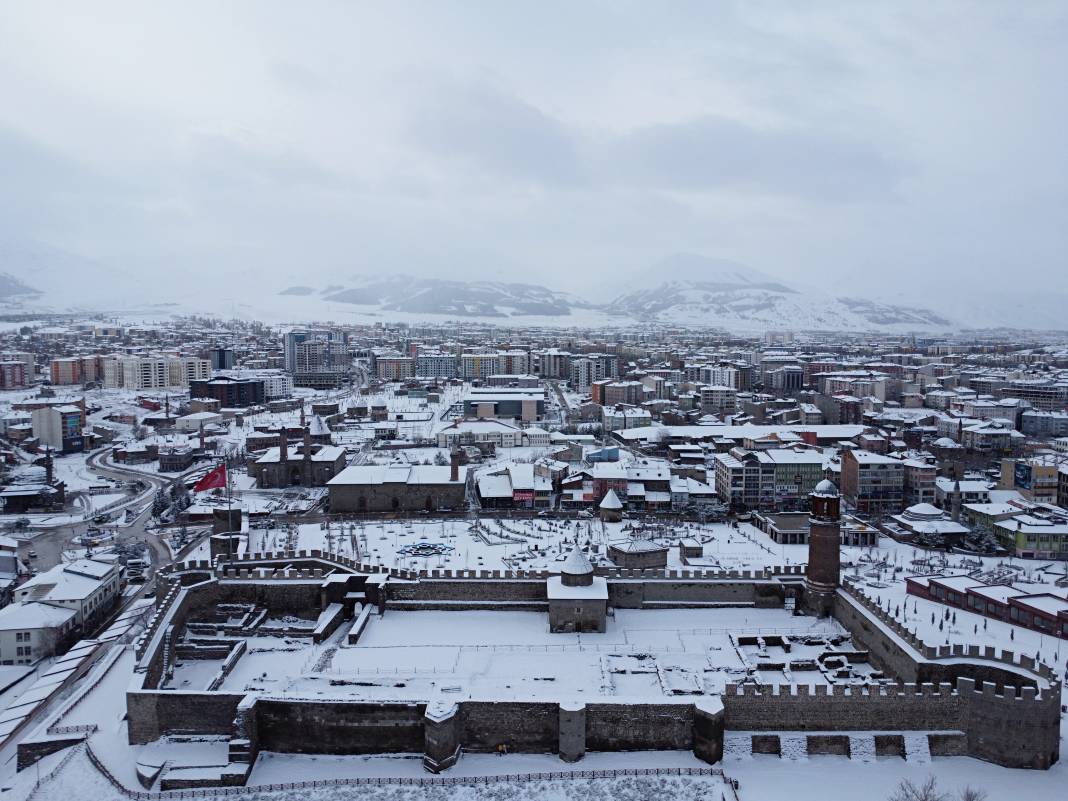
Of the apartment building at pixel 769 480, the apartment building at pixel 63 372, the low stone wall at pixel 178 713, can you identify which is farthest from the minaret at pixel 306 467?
the apartment building at pixel 63 372

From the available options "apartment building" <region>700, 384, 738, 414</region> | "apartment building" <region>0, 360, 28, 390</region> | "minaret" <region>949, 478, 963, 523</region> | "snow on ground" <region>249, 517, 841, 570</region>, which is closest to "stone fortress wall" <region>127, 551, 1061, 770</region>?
"snow on ground" <region>249, 517, 841, 570</region>

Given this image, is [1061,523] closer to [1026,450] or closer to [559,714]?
[1026,450]

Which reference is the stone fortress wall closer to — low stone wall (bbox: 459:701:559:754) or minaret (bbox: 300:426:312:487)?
low stone wall (bbox: 459:701:559:754)

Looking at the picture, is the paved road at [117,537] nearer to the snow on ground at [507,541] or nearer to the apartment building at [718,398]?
the snow on ground at [507,541]

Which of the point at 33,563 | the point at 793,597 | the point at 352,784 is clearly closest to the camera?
the point at 352,784

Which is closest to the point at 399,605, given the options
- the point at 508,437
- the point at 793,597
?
the point at 793,597
